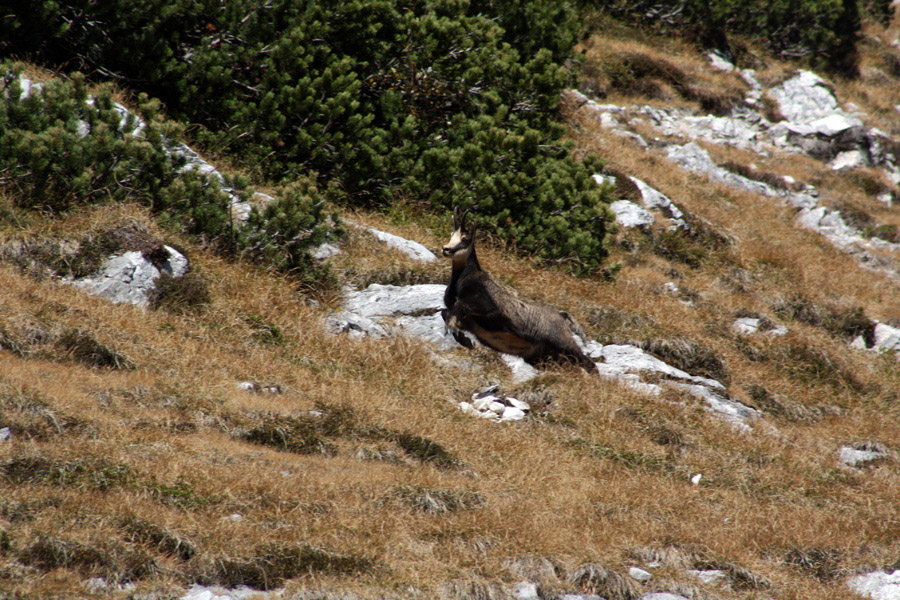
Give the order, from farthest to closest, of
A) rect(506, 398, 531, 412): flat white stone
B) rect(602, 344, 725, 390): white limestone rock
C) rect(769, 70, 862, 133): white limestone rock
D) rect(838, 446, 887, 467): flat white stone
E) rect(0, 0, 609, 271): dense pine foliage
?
rect(769, 70, 862, 133): white limestone rock, rect(0, 0, 609, 271): dense pine foliage, rect(602, 344, 725, 390): white limestone rock, rect(838, 446, 887, 467): flat white stone, rect(506, 398, 531, 412): flat white stone

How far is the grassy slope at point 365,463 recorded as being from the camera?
18.2 feet

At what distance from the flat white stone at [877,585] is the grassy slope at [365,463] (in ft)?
0.43

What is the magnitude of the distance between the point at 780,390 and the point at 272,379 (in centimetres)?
829

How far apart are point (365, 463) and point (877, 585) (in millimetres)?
4656

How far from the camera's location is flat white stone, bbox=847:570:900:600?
673 centimetres

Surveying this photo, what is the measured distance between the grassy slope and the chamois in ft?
1.08

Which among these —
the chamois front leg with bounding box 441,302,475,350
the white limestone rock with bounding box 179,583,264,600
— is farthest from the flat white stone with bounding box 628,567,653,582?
the chamois front leg with bounding box 441,302,475,350

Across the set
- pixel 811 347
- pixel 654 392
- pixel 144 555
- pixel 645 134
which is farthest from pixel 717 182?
pixel 144 555

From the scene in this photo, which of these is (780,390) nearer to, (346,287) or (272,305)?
(346,287)

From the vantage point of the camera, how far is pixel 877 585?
6859mm

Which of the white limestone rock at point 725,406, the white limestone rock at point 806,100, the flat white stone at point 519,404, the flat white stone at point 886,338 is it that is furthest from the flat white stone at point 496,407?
the white limestone rock at point 806,100

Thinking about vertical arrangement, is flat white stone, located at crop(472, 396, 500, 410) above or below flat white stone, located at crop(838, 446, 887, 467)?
above

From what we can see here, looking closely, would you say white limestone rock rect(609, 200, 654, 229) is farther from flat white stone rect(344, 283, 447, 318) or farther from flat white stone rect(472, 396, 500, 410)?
flat white stone rect(472, 396, 500, 410)

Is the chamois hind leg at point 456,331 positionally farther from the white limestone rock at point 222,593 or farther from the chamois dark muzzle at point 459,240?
the white limestone rock at point 222,593
